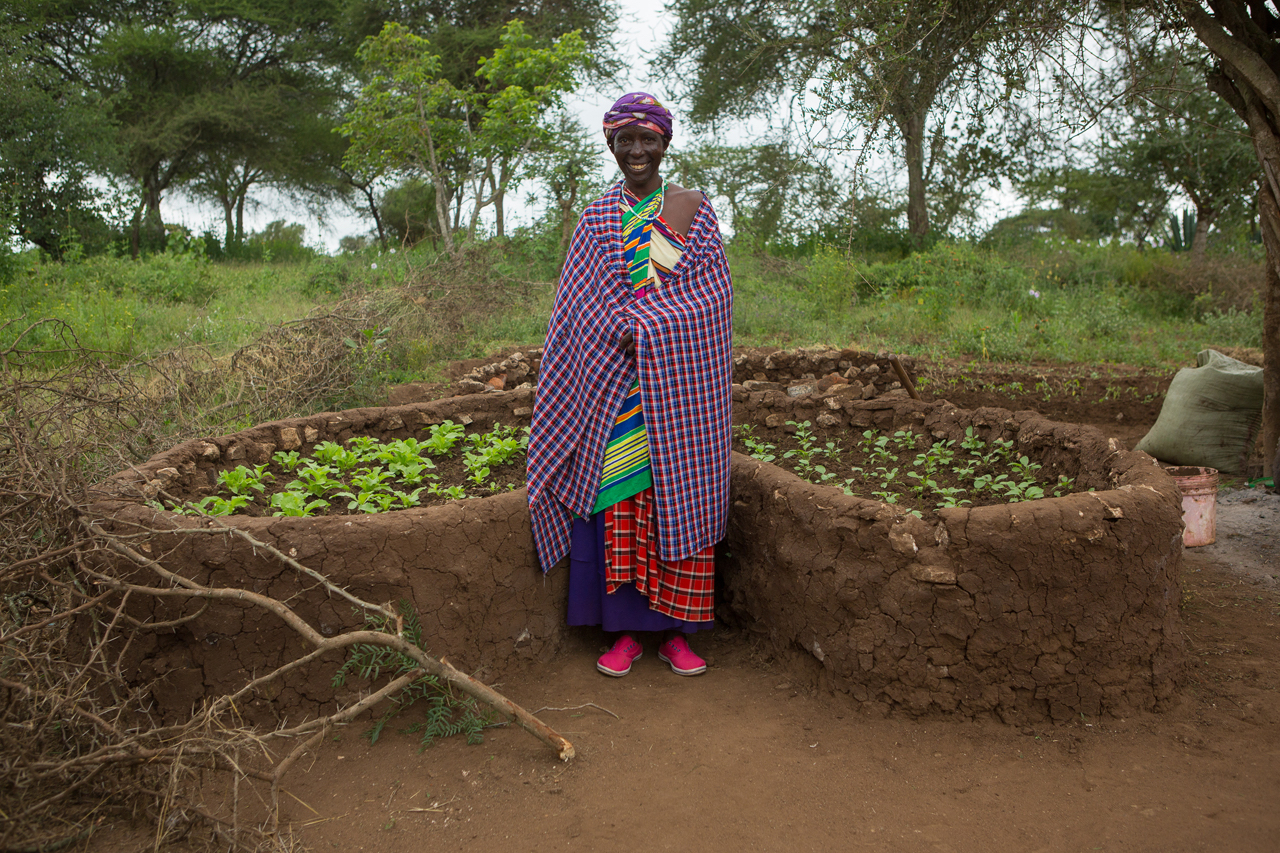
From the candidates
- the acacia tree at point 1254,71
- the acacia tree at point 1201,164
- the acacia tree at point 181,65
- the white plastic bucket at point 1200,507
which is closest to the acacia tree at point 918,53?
the acacia tree at point 1254,71

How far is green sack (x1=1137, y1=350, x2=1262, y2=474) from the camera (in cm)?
496

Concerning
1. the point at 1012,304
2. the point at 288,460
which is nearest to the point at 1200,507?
the point at 288,460

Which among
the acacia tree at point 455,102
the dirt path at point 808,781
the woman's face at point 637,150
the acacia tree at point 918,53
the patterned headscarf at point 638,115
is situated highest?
the acacia tree at point 455,102

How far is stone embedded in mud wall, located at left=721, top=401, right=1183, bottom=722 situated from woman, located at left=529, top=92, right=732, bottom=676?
465 mm

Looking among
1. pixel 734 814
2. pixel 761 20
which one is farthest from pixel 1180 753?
pixel 761 20

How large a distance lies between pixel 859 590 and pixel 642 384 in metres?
0.93

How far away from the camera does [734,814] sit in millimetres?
2230

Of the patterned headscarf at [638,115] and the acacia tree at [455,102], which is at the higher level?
the acacia tree at [455,102]

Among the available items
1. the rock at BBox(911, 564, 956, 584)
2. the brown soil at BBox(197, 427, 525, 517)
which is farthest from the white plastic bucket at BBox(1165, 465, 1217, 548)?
the brown soil at BBox(197, 427, 525, 517)

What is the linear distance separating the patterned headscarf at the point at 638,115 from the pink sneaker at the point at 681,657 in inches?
69.0

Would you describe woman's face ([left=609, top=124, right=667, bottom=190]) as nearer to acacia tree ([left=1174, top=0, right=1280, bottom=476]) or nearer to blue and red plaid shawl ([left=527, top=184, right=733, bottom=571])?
blue and red plaid shawl ([left=527, top=184, right=733, bottom=571])

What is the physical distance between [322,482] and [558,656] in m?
1.08

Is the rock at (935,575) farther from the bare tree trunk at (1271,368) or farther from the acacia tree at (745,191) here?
the acacia tree at (745,191)

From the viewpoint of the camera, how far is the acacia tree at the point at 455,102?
1259cm
